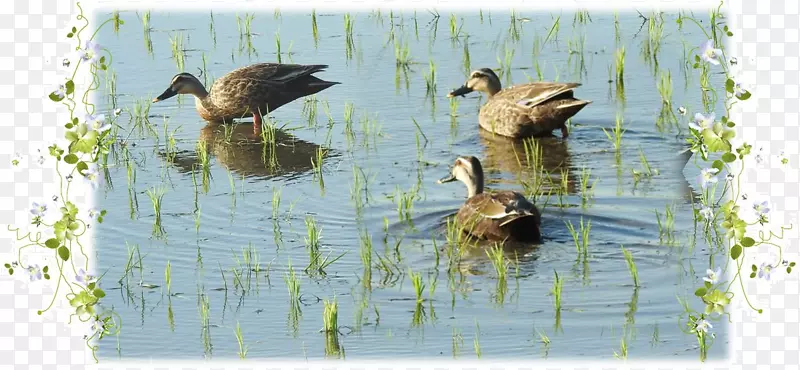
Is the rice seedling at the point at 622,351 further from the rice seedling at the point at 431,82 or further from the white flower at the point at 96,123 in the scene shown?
the rice seedling at the point at 431,82

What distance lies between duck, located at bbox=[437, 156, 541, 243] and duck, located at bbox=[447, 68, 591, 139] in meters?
3.12

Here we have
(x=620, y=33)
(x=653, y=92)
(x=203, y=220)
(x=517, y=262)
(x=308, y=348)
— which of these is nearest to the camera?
(x=308, y=348)

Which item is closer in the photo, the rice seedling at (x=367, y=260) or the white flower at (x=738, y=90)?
the white flower at (x=738, y=90)

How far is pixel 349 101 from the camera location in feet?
43.9

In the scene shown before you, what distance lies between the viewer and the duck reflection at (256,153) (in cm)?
1129

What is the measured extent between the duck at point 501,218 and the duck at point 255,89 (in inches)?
183

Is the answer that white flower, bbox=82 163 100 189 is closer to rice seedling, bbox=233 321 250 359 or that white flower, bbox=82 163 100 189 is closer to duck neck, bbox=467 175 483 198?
rice seedling, bbox=233 321 250 359

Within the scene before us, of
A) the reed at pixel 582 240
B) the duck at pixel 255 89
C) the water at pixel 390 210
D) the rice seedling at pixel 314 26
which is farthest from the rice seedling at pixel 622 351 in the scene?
the rice seedling at pixel 314 26

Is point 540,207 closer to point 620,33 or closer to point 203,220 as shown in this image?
point 203,220

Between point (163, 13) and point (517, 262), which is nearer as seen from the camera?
point (517, 262)

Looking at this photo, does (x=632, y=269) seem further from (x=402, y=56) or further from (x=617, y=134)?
(x=402, y=56)

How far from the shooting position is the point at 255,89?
1347 centimetres

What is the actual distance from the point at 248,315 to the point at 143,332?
0.59m

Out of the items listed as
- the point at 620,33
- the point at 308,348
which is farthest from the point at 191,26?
the point at 308,348
